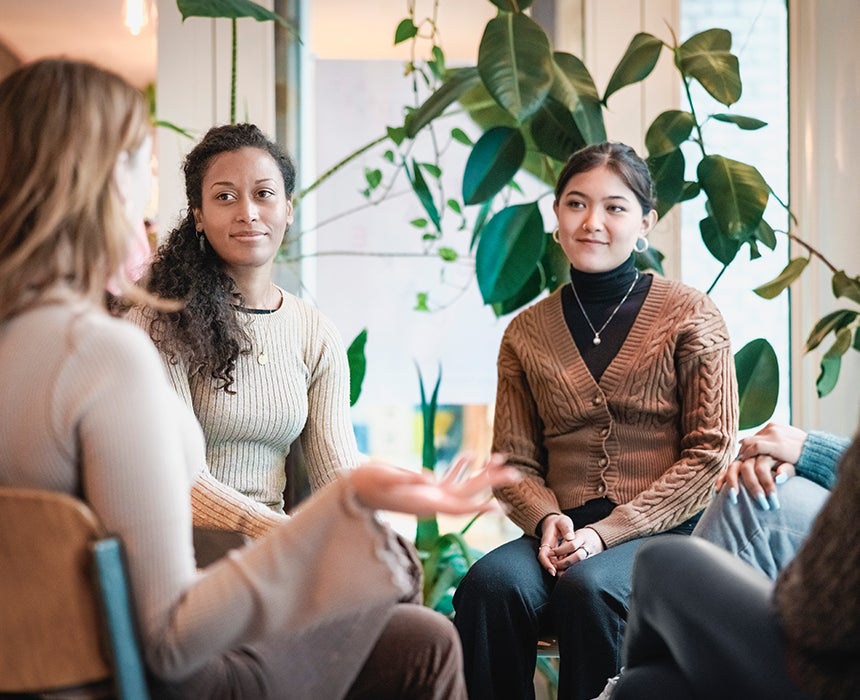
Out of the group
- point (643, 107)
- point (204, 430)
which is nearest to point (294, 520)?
point (204, 430)

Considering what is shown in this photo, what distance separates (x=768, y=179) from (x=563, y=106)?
94 cm

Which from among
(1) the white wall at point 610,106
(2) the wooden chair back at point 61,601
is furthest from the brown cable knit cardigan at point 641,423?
(2) the wooden chair back at point 61,601

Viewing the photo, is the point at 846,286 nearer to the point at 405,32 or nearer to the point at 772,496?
the point at 772,496

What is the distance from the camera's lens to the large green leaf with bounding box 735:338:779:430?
2.75 meters

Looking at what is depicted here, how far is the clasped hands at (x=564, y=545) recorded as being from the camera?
213cm

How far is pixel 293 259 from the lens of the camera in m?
3.23

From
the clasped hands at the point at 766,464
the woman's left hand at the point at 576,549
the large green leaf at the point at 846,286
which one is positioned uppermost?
the large green leaf at the point at 846,286

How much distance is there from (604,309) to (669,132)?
641 mm

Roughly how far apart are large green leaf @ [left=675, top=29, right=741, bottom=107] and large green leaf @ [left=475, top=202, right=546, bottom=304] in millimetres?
544

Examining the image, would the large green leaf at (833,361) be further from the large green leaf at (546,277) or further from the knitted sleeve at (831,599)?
the knitted sleeve at (831,599)

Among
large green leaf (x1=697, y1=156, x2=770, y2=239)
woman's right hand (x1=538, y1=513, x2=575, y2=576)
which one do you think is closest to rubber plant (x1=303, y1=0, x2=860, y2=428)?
large green leaf (x1=697, y1=156, x2=770, y2=239)

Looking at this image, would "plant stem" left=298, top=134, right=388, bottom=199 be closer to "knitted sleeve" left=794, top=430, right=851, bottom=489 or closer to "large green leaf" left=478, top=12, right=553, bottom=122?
"large green leaf" left=478, top=12, right=553, bottom=122

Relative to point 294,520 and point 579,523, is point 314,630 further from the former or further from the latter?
point 579,523

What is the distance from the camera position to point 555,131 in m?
2.69
